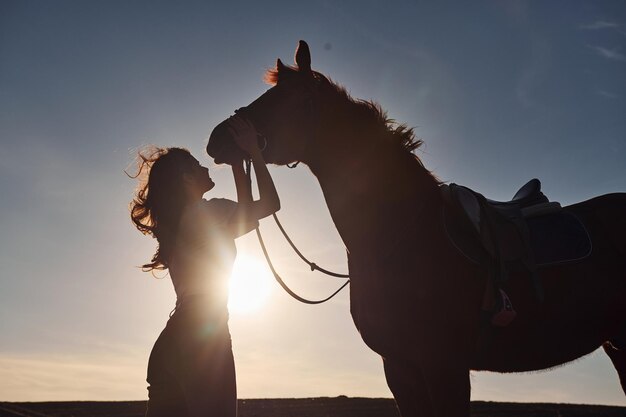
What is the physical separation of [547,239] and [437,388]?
1.68 meters

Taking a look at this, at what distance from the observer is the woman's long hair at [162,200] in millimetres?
3811

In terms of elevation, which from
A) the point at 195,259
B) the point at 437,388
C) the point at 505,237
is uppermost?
the point at 505,237

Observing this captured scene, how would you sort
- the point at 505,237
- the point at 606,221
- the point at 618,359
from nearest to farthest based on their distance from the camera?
Result: the point at 505,237 < the point at 606,221 < the point at 618,359

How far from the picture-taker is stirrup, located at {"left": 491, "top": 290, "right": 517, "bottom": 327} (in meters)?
3.57

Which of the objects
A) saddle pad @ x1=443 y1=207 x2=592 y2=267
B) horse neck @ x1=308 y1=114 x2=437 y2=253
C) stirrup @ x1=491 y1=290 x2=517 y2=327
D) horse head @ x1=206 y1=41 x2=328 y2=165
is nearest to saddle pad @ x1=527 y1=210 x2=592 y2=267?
saddle pad @ x1=443 y1=207 x2=592 y2=267

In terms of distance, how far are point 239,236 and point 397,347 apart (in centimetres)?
138

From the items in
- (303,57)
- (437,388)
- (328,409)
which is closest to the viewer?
(437,388)

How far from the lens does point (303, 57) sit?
4.28m

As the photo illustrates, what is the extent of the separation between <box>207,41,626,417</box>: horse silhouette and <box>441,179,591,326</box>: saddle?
2.7 inches

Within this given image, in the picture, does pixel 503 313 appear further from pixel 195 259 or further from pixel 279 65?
pixel 279 65

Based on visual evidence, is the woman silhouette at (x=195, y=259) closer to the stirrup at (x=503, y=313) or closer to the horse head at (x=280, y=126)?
the horse head at (x=280, y=126)

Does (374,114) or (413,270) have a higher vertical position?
(374,114)

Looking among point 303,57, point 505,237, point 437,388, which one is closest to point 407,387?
point 437,388

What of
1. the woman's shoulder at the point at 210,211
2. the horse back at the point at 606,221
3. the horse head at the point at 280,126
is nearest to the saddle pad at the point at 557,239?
the horse back at the point at 606,221
